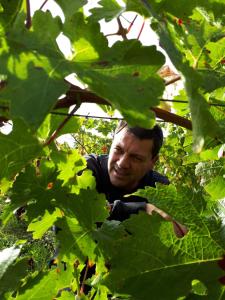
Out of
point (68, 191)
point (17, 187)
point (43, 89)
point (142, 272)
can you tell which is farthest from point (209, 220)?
point (43, 89)

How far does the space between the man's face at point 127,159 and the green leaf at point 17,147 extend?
1522 millimetres

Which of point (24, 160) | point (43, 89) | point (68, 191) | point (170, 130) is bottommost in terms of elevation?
point (170, 130)

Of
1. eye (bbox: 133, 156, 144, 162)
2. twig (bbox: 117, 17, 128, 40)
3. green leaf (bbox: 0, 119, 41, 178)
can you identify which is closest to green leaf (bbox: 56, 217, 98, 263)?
green leaf (bbox: 0, 119, 41, 178)

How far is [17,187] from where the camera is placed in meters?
1.31

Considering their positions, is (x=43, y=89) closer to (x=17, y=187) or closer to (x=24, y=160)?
(x=24, y=160)

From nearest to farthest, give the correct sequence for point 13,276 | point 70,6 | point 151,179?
point 70,6 → point 13,276 → point 151,179

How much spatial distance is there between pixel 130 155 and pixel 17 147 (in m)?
1.58

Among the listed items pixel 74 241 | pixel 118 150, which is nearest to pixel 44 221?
pixel 74 241

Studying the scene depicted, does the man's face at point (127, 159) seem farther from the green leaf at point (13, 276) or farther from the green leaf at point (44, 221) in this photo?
the green leaf at point (13, 276)

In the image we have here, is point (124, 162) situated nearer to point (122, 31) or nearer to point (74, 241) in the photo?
point (74, 241)

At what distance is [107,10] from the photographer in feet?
3.47

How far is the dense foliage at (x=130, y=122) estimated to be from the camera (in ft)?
2.79

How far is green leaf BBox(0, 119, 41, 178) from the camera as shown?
1153 mm

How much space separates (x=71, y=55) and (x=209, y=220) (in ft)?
1.63
